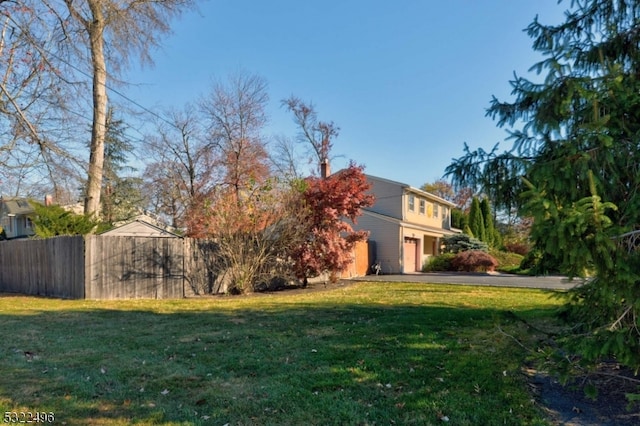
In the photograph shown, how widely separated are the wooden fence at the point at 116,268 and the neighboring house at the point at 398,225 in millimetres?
11752

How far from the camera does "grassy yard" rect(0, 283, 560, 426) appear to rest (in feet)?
11.7

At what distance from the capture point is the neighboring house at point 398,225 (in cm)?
2336

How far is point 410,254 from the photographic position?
81.5 ft

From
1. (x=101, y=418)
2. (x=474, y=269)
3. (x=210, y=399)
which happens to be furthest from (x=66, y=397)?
(x=474, y=269)

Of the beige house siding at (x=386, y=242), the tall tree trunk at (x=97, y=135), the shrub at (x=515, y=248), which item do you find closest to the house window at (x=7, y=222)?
the tall tree trunk at (x=97, y=135)

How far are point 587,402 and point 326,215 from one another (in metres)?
11.1

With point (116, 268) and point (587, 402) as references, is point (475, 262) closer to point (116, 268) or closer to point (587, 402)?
point (116, 268)

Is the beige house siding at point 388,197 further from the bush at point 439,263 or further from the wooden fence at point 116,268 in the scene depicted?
the wooden fence at point 116,268

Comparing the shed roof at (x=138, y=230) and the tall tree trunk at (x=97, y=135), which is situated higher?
the tall tree trunk at (x=97, y=135)

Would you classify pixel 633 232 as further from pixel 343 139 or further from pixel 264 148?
pixel 343 139

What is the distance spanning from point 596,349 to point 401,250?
20302mm

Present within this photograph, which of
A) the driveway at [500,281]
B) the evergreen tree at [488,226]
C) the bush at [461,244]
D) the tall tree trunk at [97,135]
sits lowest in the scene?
the driveway at [500,281]

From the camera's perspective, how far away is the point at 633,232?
299cm

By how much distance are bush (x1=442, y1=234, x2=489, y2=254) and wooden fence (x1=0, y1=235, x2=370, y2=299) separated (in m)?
17.9
